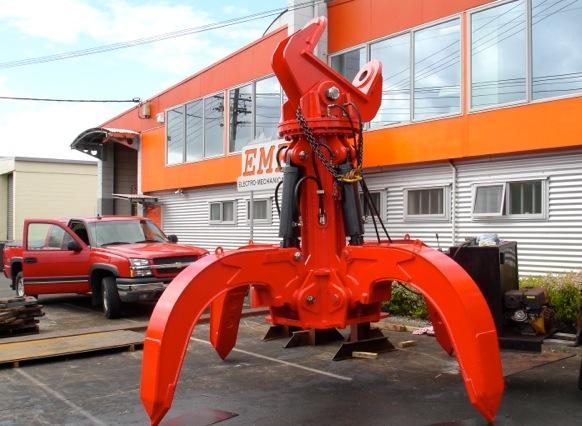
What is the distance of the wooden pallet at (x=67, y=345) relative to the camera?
321 inches

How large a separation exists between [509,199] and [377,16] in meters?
4.88

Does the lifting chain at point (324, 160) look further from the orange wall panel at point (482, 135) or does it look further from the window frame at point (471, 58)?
the window frame at point (471, 58)

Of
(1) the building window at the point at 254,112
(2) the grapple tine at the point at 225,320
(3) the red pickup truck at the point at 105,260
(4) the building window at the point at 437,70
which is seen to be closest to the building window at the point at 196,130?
(1) the building window at the point at 254,112

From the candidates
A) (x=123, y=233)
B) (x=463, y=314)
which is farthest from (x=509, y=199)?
(x=123, y=233)

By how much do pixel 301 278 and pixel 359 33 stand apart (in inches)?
359

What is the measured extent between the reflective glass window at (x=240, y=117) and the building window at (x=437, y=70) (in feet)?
19.3

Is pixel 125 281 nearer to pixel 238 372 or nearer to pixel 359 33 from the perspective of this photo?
pixel 238 372

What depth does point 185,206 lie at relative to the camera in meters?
21.1

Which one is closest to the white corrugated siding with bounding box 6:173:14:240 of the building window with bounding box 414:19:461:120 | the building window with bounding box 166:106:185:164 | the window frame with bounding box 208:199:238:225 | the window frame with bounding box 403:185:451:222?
the building window with bounding box 166:106:185:164

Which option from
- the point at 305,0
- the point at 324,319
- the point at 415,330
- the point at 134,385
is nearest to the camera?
the point at 324,319

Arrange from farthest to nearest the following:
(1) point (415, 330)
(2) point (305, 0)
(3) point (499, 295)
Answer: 1. (2) point (305, 0)
2. (1) point (415, 330)
3. (3) point (499, 295)

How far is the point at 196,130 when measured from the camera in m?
20.1

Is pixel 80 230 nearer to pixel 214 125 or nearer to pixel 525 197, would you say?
pixel 214 125

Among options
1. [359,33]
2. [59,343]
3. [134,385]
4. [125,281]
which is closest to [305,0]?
[359,33]
